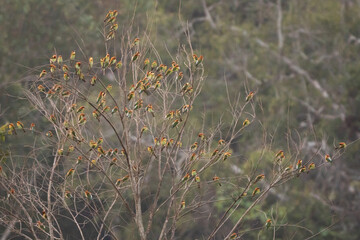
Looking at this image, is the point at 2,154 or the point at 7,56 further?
the point at 7,56

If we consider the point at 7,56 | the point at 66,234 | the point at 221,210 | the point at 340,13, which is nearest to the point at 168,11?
the point at 340,13

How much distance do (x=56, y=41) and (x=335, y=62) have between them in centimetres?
663

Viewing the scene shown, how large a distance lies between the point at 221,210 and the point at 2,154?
549 centimetres

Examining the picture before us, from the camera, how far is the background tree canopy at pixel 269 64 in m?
11.7

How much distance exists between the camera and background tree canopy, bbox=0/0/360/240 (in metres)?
11.7

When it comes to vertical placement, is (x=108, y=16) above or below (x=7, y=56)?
above

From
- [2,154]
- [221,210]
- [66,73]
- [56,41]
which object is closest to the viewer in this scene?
[66,73]

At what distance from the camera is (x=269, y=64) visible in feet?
56.4

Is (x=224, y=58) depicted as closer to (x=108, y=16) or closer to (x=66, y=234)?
(x=66, y=234)

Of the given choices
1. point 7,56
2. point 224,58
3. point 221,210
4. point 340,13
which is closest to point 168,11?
point 224,58

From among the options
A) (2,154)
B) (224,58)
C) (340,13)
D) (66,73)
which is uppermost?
(66,73)

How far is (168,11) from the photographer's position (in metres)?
19.5

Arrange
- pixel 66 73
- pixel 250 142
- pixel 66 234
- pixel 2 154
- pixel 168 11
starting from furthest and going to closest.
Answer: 1. pixel 168 11
2. pixel 250 142
3. pixel 66 234
4. pixel 2 154
5. pixel 66 73

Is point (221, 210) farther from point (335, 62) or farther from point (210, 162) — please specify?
point (335, 62)
